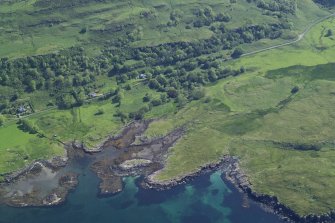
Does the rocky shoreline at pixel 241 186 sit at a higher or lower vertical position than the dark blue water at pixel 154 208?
higher

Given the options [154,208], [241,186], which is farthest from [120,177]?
[241,186]

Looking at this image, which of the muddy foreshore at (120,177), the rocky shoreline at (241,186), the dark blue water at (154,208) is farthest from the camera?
the muddy foreshore at (120,177)

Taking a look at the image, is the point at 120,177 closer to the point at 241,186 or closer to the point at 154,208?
the point at 154,208

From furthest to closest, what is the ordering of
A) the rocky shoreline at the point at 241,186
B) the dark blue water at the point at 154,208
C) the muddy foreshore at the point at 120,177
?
the muddy foreshore at the point at 120,177 → the dark blue water at the point at 154,208 → the rocky shoreline at the point at 241,186

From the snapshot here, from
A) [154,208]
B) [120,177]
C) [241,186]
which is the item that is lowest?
[154,208]

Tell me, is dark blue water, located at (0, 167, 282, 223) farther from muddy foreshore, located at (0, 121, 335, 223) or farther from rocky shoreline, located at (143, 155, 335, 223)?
Answer: muddy foreshore, located at (0, 121, 335, 223)

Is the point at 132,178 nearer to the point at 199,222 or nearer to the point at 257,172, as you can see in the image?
the point at 199,222

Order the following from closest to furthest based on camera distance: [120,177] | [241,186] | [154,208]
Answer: [154,208]
[241,186]
[120,177]

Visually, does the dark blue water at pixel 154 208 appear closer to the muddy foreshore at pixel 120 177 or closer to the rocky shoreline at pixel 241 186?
the rocky shoreline at pixel 241 186

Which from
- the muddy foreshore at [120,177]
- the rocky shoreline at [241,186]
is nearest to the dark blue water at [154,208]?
the rocky shoreline at [241,186]
